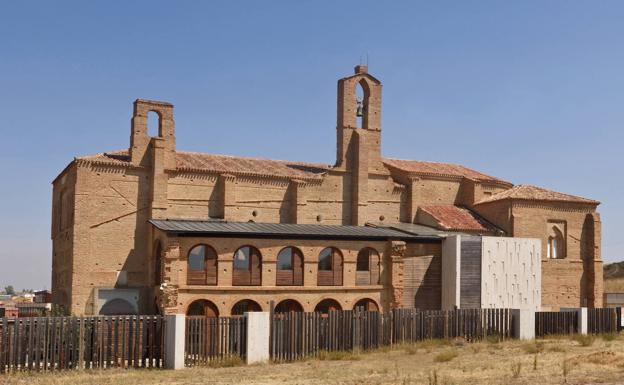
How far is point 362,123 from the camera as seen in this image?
A: 40.6 metres

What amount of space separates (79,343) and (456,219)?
23.8 meters

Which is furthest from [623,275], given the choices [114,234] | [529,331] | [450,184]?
[114,234]

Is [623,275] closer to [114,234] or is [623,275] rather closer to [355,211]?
[355,211]

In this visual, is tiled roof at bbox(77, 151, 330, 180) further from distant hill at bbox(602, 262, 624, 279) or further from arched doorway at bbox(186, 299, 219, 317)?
distant hill at bbox(602, 262, 624, 279)

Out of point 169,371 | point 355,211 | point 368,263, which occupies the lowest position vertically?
point 169,371

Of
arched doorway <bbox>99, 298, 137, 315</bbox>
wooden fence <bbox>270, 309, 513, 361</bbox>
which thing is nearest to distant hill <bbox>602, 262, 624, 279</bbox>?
wooden fence <bbox>270, 309, 513, 361</bbox>

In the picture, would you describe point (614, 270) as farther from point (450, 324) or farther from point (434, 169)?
point (450, 324)

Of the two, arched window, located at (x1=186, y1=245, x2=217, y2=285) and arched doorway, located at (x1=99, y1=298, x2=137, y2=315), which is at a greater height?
arched window, located at (x1=186, y1=245, x2=217, y2=285)

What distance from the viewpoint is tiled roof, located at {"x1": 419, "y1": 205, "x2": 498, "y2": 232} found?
1510 inches

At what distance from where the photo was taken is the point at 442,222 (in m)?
38.4

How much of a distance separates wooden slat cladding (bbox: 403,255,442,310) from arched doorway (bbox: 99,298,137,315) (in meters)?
12.9

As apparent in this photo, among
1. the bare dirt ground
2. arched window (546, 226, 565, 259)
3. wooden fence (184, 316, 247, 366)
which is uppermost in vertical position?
arched window (546, 226, 565, 259)

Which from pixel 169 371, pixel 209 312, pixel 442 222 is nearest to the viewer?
pixel 169 371

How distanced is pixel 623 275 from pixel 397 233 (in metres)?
52.7
